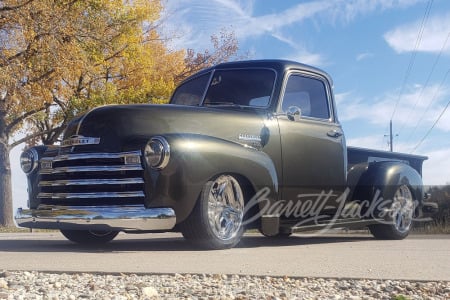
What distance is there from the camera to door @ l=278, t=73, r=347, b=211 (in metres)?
6.50

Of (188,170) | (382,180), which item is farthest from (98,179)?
(382,180)

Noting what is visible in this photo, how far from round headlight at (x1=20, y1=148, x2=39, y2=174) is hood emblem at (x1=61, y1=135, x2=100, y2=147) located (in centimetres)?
69

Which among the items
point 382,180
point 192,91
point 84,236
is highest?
point 192,91

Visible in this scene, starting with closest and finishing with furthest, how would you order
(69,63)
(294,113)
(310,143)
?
(294,113) < (310,143) < (69,63)

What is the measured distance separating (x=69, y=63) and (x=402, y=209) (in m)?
11.6

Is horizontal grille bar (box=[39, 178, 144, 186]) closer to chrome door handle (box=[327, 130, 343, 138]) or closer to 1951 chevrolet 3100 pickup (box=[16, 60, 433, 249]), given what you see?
1951 chevrolet 3100 pickup (box=[16, 60, 433, 249])

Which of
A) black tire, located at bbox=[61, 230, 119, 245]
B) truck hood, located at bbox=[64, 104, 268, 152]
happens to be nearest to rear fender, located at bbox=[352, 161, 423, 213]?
truck hood, located at bbox=[64, 104, 268, 152]

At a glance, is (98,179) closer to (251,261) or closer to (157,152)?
(157,152)

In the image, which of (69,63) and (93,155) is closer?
(93,155)

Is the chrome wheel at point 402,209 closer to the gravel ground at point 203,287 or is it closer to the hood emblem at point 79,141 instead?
the hood emblem at point 79,141

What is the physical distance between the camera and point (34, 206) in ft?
20.3

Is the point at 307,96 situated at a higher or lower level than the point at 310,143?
higher

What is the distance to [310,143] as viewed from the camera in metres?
6.82

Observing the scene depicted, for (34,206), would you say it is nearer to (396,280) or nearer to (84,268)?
(84,268)
